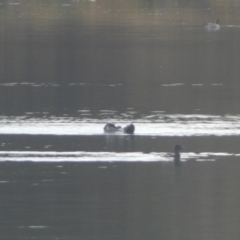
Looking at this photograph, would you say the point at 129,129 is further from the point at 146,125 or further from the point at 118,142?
the point at 146,125

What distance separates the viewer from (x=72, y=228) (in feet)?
39.0

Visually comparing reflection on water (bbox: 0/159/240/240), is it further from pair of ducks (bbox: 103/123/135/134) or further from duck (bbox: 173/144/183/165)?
pair of ducks (bbox: 103/123/135/134)

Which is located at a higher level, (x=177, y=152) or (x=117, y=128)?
(x=177, y=152)

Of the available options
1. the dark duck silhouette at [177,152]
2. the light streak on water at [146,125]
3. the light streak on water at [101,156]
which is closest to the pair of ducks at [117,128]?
the light streak on water at [146,125]

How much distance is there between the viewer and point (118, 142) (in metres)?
17.8

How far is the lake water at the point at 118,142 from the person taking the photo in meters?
12.4

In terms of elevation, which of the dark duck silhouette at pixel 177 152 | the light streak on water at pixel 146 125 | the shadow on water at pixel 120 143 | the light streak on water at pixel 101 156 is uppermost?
the dark duck silhouette at pixel 177 152

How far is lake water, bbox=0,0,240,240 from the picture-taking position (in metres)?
12.4

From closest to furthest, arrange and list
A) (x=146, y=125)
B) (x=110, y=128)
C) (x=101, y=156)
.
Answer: (x=101, y=156)
(x=110, y=128)
(x=146, y=125)

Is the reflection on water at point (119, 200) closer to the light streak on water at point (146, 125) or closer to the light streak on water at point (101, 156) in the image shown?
the light streak on water at point (101, 156)

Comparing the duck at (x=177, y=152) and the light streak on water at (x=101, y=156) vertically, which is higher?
the duck at (x=177, y=152)

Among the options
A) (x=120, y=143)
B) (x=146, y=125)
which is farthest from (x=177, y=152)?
(x=146, y=125)

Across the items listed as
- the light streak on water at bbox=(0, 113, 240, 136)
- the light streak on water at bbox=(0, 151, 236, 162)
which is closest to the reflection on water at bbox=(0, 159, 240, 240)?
the light streak on water at bbox=(0, 151, 236, 162)

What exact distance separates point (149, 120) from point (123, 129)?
5.42ft
